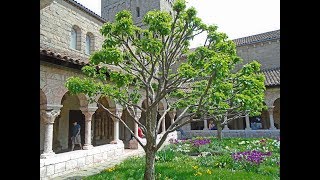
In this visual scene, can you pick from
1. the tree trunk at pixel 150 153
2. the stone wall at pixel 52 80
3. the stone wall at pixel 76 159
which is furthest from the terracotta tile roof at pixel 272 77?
the stone wall at pixel 52 80

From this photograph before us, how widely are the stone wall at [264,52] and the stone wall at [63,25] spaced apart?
14.6 meters

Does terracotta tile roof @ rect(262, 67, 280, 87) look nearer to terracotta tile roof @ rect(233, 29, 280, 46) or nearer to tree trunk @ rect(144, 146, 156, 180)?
terracotta tile roof @ rect(233, 29, 280, 46)

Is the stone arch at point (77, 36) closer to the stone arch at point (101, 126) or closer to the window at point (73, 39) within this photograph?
the window at point (73, 39)

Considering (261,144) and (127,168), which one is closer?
(127,168)

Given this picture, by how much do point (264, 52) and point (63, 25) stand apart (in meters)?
17.6

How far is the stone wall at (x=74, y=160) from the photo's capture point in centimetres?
752

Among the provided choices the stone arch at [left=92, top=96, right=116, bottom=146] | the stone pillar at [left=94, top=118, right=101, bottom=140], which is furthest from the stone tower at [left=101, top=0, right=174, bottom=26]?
the stone pillar at [left=94, top=118, right=101, bottom=140]

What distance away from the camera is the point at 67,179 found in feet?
23.9

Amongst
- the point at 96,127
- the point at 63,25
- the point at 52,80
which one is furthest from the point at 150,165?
the point at 63,25
